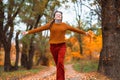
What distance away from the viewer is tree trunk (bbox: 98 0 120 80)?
49.4ft

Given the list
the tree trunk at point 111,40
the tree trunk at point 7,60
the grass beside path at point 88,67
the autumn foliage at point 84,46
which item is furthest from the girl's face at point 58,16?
the autumn foliage at point 84,46

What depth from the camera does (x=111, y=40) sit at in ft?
49.7

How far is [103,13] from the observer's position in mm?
15391

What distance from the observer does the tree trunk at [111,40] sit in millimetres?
15047

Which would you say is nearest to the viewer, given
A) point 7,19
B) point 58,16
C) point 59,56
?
point 58,16

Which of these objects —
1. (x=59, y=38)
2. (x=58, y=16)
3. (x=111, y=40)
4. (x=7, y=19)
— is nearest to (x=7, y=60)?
(x=7, y=19)

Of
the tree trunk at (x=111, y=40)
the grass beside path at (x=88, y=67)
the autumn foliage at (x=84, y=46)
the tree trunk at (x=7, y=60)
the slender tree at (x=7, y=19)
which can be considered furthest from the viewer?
the autumn foliage at (x=84, y=46)

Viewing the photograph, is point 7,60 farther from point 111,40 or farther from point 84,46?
point 84,46

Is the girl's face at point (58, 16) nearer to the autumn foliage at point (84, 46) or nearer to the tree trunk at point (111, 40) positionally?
the tree trunk at point (111, 40)

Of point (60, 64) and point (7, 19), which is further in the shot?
point (7, 19)

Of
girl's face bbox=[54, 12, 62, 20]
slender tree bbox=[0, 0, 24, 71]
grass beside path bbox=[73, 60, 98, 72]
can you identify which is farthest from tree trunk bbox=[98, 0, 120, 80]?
slender tree bbox=[0, 0, 24, 71]

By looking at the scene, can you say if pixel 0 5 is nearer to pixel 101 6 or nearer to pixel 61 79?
pixel 101 6

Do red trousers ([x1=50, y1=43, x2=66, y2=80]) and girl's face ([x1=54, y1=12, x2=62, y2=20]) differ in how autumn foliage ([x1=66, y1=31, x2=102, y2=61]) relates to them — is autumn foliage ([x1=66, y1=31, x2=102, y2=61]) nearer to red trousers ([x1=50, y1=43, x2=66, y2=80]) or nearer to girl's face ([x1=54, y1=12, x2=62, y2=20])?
red trousers ([x1=50, y1=43, x2=66, y2=80])

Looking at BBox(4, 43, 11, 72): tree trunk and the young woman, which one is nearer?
the young woman
